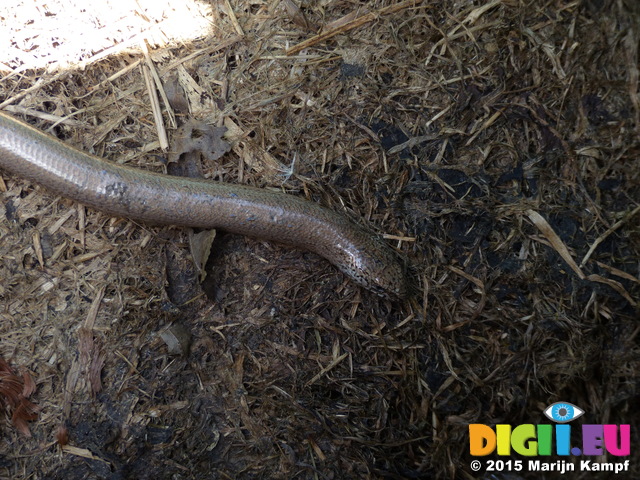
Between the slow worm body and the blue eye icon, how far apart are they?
33.6 inches

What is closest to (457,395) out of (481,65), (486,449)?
(486,449)

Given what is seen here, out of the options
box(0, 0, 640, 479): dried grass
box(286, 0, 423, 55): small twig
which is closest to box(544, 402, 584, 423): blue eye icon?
box(0, 0, 640, 479): dried grass

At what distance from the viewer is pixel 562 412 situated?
6.66 feet

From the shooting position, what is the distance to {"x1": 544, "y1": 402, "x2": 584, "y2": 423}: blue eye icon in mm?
2025

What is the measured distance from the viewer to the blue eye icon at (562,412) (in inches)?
79.7

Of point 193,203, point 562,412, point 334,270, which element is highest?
point 193,203

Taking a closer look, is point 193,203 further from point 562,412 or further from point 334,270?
point 562,412

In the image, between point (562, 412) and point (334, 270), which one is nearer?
point (562, 412)

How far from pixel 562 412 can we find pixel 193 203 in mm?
1969

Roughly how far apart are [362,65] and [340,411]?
1.69 metres

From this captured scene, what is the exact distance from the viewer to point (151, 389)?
2.14 metres

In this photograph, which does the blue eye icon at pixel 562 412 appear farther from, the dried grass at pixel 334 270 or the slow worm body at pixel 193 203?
the slow worm body at pixel 193 203

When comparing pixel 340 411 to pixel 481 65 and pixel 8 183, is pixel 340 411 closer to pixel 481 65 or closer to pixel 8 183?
pixel 481 65

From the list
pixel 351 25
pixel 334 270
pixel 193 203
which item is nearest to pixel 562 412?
pixel 334 270
